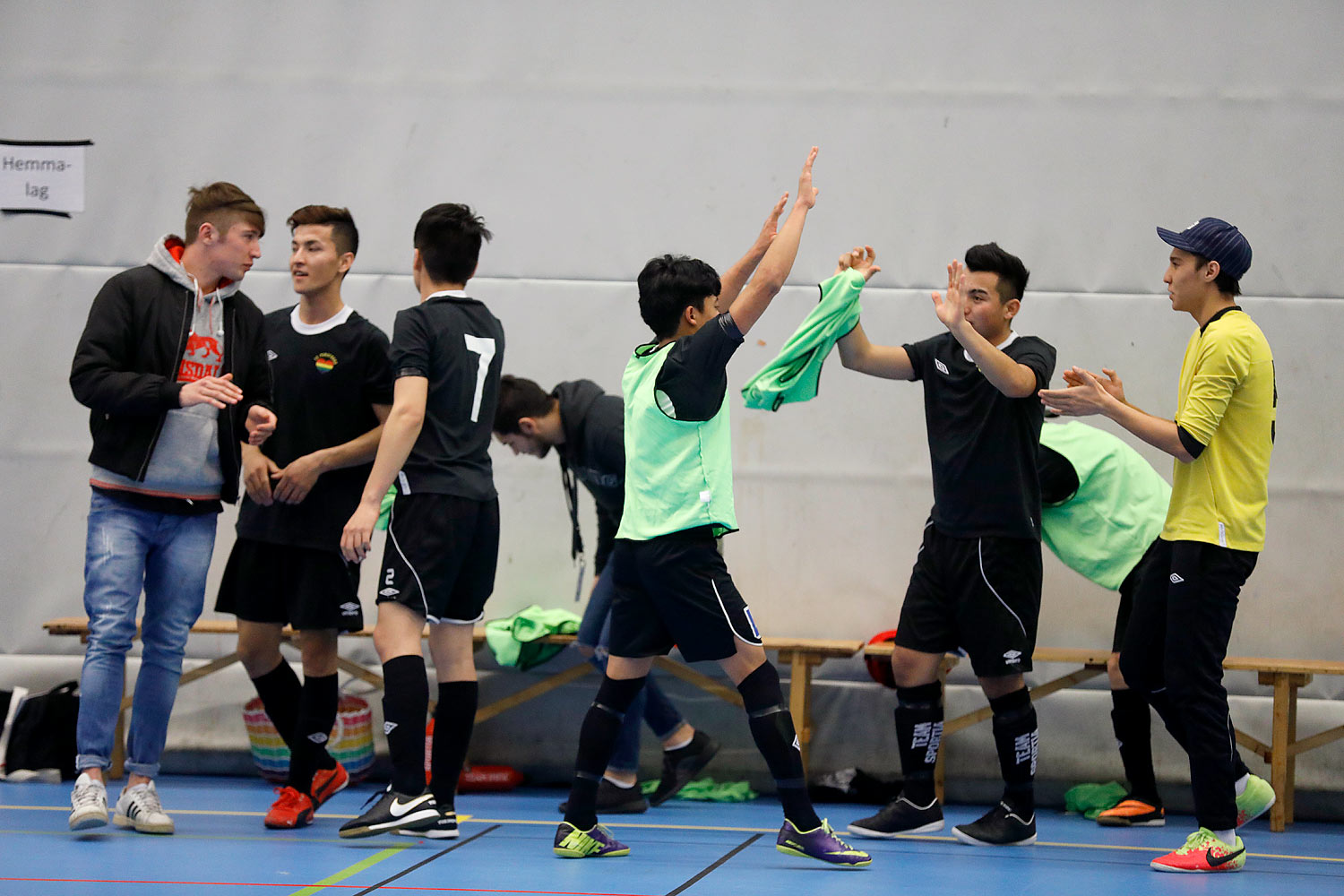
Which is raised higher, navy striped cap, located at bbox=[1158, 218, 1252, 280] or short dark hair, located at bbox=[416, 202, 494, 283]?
navy striped cap, located at bbox=[1158, 218, 1252, 280]

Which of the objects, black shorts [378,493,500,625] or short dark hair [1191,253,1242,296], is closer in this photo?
black shorts [378,493,500,625]

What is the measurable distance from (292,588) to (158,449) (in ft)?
2.10

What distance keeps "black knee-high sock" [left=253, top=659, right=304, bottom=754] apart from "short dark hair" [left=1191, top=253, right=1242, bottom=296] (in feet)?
10.9

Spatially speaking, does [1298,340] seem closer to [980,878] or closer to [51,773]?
[980,878]

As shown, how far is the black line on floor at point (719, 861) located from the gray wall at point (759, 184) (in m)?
1.54

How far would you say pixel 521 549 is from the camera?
19.1 ft

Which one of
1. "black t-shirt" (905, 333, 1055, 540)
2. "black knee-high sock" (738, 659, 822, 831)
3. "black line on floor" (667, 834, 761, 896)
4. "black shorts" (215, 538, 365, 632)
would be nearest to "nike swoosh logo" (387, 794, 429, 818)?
"black line on floor" (667, 834, 761, 896)

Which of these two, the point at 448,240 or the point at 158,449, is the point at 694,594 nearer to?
the point at 448,240

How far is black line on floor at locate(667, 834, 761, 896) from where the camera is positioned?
3.34 m

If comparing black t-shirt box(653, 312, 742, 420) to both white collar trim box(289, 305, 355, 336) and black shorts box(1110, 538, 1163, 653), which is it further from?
black shorts box(1110, 538, 1163, 653)

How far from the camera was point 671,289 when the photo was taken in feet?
12.1

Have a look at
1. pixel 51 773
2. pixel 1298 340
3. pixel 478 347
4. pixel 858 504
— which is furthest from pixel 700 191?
pixel 51 773

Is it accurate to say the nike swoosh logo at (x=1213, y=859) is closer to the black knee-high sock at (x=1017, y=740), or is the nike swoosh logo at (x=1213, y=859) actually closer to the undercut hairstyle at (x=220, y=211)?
the black knee-high sock at (x=1017, y=740)

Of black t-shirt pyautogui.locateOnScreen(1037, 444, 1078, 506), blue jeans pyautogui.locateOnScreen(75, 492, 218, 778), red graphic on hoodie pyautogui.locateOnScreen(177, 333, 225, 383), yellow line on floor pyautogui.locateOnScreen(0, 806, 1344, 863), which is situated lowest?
yellow line on floor pyautogui.locateOnScreen(0, 806, 1344, 863)
